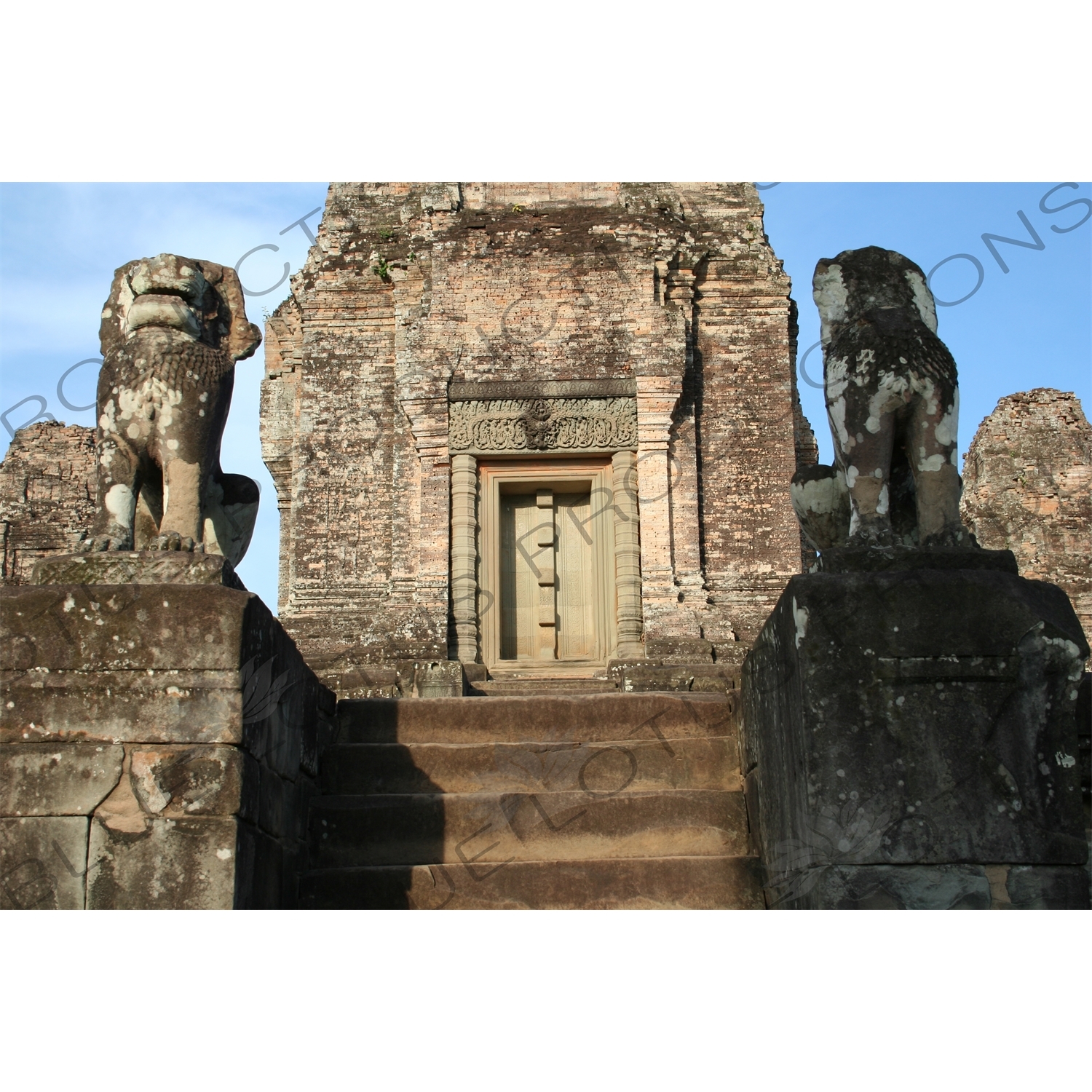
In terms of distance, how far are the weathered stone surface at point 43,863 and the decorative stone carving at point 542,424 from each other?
775 cm

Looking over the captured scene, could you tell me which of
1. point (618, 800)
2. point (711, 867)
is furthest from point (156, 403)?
point (711, 867)

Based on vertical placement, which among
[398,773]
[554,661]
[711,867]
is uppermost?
[554,661]

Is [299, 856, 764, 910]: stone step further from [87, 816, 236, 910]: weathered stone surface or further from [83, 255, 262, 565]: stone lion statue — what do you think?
[83, 255, 262, 565]: stone lion statue

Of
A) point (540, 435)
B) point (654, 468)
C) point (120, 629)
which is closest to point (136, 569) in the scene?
point (120, 629)

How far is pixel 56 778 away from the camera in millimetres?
4602

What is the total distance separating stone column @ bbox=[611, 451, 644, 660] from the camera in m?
11.6

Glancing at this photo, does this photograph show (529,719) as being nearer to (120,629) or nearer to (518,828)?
(518,828)

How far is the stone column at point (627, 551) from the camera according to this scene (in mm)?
11633

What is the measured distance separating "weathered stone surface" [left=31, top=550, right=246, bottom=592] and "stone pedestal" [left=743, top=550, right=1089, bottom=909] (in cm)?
244

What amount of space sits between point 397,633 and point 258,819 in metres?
6.46

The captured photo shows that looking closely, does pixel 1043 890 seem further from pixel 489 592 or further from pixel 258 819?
pixel 489 592

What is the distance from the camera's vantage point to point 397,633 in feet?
37.4

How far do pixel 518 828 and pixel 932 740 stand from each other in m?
2.21

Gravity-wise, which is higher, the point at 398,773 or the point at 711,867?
the point at 398,773
